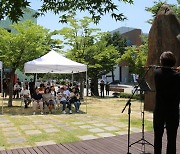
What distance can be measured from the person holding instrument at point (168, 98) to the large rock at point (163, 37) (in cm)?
828

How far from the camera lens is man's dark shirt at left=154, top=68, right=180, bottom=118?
13.3 ft

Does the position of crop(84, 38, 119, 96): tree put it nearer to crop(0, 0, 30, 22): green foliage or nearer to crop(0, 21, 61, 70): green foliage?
crop(0, 21, 61, 70): green foliage

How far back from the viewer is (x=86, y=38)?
845 inches

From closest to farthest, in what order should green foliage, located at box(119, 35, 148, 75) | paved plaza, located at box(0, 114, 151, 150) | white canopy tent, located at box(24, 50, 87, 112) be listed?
paved plaza, located at box(0, 114, 151, 150) → white canopy tent, located at box(24, 50, 87, 112) → green foliage, located at box(119, 35, 148, 75)

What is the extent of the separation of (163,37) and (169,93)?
8.95m

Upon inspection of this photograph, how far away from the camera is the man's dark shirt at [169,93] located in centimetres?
407

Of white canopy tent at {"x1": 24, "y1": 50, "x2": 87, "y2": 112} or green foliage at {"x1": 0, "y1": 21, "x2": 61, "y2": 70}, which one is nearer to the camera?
white canopy tent at {"x1": 24, "y1": 50, "x2": 87, "y2": 112}

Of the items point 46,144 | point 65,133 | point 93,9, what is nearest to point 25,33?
point 65,133

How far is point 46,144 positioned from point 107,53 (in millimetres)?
16401

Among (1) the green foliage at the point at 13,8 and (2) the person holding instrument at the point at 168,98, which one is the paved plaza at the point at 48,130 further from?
(1) the green foliage at the point at 13,8

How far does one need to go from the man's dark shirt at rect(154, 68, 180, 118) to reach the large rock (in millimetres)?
8371

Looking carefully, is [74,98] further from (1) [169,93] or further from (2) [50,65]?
(1) [169,93]

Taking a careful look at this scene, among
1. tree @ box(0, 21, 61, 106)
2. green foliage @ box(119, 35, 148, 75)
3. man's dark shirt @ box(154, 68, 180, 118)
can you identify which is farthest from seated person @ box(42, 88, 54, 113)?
man's dark shirt @ box(154, 68, 180, 118)

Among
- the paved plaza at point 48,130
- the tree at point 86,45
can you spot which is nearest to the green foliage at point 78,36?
the tree at point 86,45
